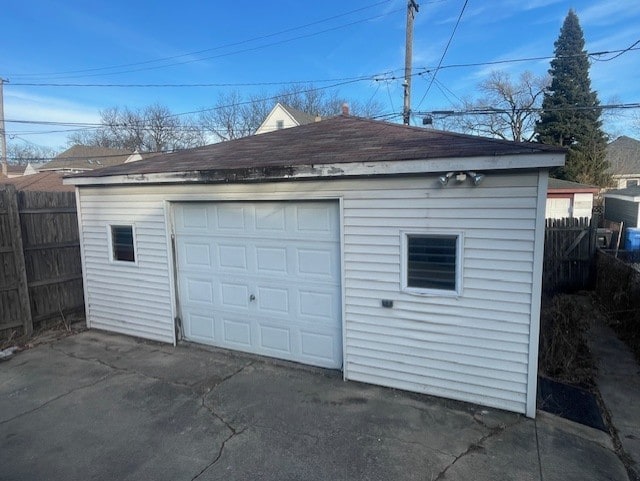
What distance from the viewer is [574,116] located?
2408cm

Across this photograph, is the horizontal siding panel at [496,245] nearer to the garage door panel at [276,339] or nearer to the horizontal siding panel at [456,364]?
the horizontal siding panel at [456,364]

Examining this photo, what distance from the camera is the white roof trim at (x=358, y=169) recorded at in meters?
3.89

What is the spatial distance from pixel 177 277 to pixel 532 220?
5.05 metres

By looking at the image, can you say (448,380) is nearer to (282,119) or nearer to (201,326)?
(201,326)

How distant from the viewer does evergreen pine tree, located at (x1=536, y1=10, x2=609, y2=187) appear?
23.3m

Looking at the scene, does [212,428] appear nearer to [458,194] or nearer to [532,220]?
[458,194]

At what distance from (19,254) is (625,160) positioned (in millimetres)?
39395

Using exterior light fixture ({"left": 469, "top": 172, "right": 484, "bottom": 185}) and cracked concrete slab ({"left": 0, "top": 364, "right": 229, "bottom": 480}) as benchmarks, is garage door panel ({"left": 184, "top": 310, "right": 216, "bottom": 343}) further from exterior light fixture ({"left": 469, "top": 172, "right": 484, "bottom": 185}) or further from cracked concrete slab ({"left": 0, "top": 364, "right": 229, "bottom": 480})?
exterior light fixture ({"left": 469, "top": 172, "right": 484, "bottom": 185})

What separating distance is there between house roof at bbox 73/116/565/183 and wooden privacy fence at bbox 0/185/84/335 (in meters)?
1.08

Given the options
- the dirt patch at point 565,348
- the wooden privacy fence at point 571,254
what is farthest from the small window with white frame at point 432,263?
the wooden privacy fence at point 571,254

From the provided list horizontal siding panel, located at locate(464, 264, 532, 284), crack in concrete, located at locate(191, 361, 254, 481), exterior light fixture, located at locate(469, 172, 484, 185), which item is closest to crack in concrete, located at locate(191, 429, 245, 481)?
crack in concrete, located at locate(191, 361, 254, 481)

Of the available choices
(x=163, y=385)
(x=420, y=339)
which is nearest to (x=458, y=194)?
(x=420, y=339)

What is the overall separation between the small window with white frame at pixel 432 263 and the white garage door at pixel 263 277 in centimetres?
94

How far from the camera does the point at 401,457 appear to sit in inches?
142
